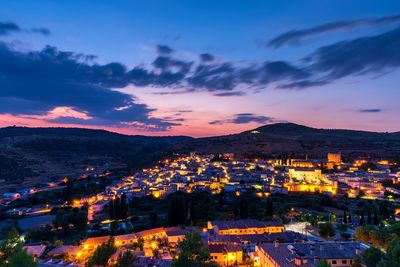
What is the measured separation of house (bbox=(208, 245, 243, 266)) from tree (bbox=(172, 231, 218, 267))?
408 cm

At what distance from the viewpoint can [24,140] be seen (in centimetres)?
16112

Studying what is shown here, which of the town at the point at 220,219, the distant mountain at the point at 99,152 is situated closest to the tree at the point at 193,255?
the town at the point at 220,219

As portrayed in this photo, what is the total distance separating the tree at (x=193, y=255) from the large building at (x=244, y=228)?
10.5 meters

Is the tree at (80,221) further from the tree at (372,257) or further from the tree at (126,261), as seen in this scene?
the tree at (372,257)

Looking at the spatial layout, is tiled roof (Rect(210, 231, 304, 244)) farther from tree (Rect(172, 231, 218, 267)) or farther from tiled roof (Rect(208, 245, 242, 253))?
tree (Rect(172, 231, 218, 267))

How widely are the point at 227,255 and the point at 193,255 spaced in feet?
19.5

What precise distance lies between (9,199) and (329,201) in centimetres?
5201

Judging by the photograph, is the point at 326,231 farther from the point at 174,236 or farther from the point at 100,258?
the point at 100,258

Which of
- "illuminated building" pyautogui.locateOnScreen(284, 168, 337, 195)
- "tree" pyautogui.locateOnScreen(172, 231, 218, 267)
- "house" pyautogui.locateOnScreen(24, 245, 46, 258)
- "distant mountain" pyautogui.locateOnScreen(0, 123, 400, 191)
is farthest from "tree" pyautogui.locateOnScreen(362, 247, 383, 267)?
"distant mountain" pyautogui.locateOnScreen(0, 123, 400, 191)

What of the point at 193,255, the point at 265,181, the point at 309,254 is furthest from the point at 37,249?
the point at 265,181

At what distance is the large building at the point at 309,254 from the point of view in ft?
77.4

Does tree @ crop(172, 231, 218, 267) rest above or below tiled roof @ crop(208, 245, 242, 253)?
above

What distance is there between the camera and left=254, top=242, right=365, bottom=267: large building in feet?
77.4

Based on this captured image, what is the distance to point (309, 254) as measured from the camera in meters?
25.0
